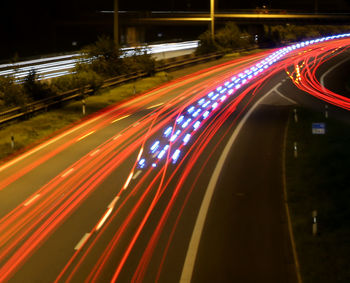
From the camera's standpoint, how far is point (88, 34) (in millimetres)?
102062

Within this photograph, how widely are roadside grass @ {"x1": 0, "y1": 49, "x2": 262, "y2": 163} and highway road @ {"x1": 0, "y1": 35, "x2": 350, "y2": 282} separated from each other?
868mm

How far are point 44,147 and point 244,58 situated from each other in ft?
125

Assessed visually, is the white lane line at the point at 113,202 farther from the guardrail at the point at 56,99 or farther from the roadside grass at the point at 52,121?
the guardrail at the point at 56,99

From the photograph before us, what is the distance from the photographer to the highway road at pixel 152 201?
40.2ft

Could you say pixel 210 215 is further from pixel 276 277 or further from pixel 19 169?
pixel 19 169

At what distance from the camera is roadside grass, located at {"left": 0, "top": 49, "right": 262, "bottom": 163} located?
80.3 feet

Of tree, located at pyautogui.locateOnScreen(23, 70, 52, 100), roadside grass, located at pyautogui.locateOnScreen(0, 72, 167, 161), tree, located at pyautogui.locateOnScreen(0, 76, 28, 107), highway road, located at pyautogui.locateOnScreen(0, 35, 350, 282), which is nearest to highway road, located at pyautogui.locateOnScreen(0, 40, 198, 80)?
roadside grass, located at pyautogui.locateOnScreen(0, 72, 167, 161)

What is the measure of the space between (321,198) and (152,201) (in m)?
5.08

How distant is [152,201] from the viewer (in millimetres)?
16844

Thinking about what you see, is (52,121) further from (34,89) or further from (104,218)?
(104,218)

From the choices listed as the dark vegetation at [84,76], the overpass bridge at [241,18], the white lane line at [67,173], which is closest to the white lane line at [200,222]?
the white lane line at [67,173]

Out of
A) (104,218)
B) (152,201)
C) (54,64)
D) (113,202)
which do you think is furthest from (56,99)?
(54,64)

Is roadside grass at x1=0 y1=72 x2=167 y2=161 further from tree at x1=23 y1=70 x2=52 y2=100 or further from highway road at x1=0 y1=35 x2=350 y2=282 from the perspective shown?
tree at x1=23 y1=70 x2=52 y2=100

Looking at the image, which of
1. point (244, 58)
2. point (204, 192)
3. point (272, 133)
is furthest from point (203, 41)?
point (204, 192)
